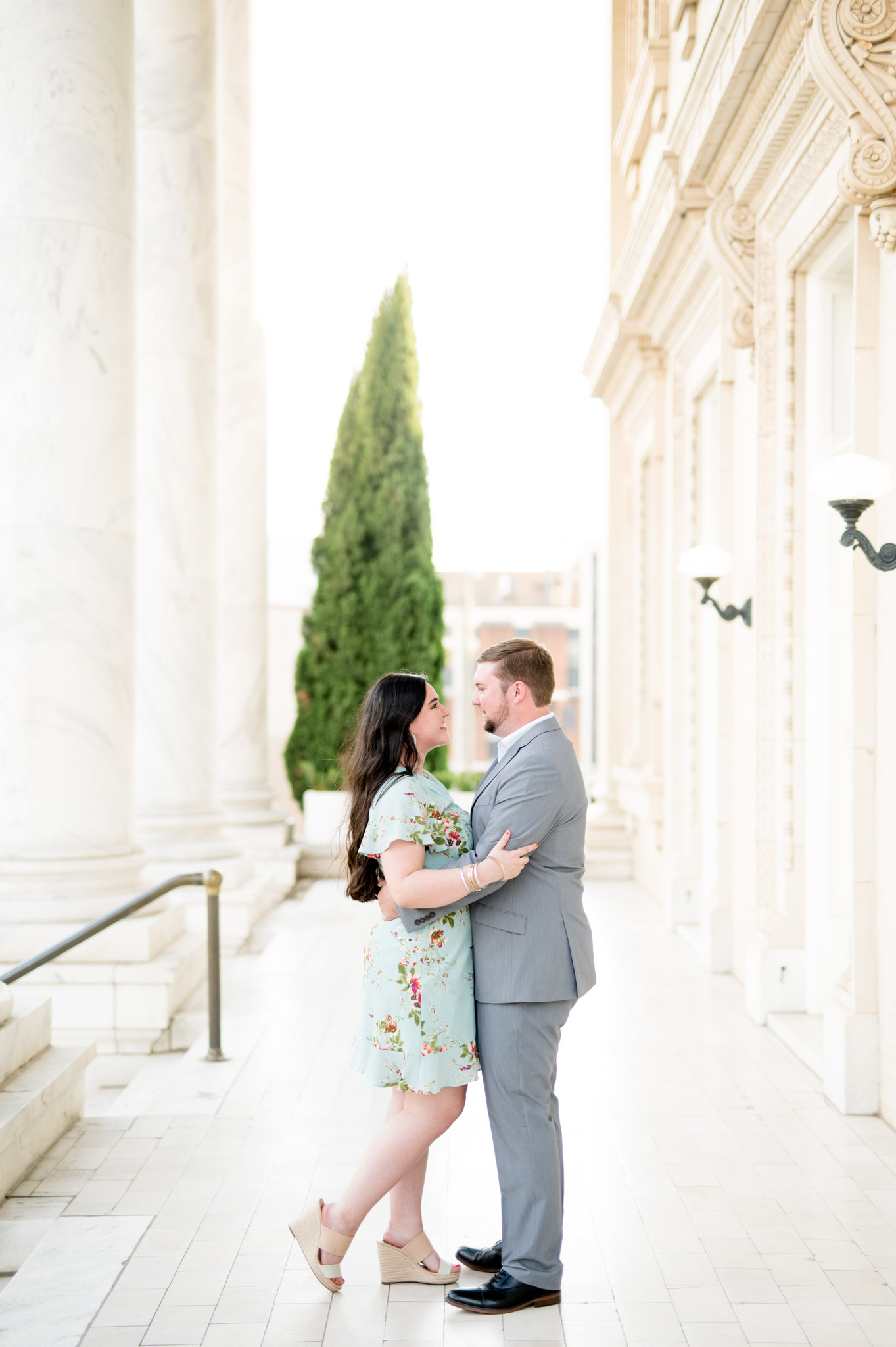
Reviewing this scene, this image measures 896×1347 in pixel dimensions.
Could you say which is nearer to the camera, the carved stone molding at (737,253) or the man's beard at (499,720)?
the man's beard at (499,720)

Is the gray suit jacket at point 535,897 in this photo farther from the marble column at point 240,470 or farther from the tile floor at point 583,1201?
the marble column at point 240,470

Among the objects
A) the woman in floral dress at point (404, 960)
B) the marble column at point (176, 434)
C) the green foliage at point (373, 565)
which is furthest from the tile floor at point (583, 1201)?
the green foliage at point (373, 565)

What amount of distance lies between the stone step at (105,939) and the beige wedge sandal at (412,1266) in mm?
2887

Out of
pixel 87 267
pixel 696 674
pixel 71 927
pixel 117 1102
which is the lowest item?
pixel 117 1102

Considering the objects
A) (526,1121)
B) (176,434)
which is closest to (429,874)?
(526,1121)

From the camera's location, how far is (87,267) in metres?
6.78

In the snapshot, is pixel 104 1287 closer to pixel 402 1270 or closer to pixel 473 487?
pixel 402 1270

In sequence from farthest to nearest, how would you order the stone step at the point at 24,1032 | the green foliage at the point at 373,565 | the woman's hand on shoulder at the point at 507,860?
the green foliage at the point at 373,565 < the stone step at the point at 24,1032 < the woman's hand on shoulder at the point at 507,860

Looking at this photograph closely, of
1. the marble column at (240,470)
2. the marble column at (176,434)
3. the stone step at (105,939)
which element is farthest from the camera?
the marble column at (240,470)

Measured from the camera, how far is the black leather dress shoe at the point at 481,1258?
12.8 ft

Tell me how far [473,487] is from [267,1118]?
1176 inches

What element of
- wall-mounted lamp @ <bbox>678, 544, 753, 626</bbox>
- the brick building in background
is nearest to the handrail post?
wall-mounted lamp @ <bbox>678, 544, 753, 626</bbox>

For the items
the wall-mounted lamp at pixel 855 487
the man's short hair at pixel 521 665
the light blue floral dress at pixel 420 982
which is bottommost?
the light blue floral dress at pixel 420 982

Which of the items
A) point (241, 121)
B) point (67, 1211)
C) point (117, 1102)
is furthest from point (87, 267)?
point (241, 121)
